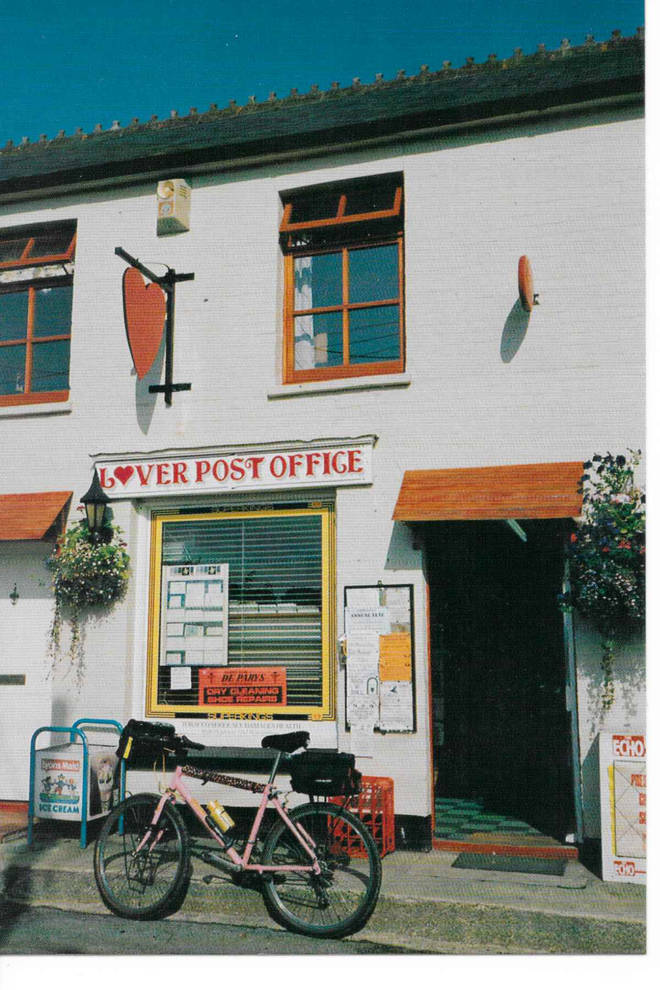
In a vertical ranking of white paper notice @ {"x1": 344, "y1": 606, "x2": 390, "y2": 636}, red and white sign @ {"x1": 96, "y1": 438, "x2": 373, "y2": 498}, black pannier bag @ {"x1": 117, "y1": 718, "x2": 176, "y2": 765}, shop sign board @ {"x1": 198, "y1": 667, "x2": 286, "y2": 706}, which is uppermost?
red and white sign @ {"x1": 96, "y1": 438, "x2": 373, "y2": 498}

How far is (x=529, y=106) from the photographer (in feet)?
24.5

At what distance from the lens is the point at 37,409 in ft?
28.2

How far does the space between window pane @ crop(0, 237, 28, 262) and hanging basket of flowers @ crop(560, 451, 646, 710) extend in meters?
5.85

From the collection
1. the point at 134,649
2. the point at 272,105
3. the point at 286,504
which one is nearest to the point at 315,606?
the point at 286,504

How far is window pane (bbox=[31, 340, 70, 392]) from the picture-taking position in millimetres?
8812

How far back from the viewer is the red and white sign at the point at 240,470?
25.1ft

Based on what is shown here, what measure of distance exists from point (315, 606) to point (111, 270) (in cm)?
372

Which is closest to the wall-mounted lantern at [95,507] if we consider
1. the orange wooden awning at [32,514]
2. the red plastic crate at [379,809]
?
the orange wooden awning at [32,514]

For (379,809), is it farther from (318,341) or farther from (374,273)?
(374,273)

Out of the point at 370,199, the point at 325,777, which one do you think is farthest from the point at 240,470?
the point at 325,777

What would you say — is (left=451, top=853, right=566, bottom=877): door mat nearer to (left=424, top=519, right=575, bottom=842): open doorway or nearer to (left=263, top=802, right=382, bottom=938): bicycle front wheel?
(left=263, top=802, right=382, bottom=938): bicycle front wheel

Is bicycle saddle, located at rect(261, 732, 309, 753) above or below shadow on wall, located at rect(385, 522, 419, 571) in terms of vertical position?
below

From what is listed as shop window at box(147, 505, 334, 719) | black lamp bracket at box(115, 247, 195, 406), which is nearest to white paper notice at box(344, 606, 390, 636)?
shop window at box(147, 505, 334, 719)

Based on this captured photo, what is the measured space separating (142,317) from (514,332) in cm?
324
